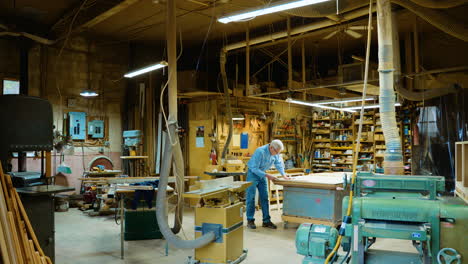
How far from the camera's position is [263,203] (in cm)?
616

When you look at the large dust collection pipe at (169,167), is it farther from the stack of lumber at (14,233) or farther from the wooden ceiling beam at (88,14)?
the wooden ceiling beam at (88,14)

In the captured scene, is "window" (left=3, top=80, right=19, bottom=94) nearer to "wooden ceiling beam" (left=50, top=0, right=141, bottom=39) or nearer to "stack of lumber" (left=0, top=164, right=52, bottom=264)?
"wooden ceiling beam" (left=50, top=0, right=141, bottom=39)

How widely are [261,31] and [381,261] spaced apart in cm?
677

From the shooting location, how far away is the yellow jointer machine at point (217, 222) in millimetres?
3777

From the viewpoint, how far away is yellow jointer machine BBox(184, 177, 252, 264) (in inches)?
149

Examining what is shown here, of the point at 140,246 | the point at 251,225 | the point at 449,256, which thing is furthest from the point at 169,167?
the point at 449,256

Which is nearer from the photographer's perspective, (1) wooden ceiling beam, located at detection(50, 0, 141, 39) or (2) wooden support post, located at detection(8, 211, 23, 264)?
(2) wooden support post, located at detection(8, 211, 23, 264)

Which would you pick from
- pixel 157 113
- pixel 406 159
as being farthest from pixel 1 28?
pixel 406 159

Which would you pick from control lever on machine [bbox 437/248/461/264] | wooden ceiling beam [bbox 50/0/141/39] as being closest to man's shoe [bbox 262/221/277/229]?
control lever on machine [bbox 437/248/461/264]

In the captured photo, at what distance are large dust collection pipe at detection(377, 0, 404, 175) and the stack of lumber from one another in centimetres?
331

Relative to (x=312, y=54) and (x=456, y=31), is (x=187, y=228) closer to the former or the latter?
(x=456, y=31)

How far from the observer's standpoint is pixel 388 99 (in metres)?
3.23

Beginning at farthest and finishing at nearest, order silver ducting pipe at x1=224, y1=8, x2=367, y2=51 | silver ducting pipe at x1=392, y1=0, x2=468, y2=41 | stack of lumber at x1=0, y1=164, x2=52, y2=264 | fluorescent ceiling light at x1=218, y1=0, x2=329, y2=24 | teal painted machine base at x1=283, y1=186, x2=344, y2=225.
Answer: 1. silver ducting pipe at x1=224, y1=8, x2=367, y2=51
2. teal painted machine base at x1=283, y1=186, x2=344, y2=225
3. silver ducting pipe at x1=392, y1=0, x2=468, y2=41
4. fluorescent ceiling light at x1=218, y1=0, x2=329, y2=24
5. stack of lumber at x1=0, y1=164, x2=52, y2=264

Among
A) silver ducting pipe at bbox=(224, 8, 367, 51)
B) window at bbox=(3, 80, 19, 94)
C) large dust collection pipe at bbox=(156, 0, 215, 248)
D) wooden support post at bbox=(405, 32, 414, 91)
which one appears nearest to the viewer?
large dust collection pipe at bbox=(156, 0, 215, 248)
